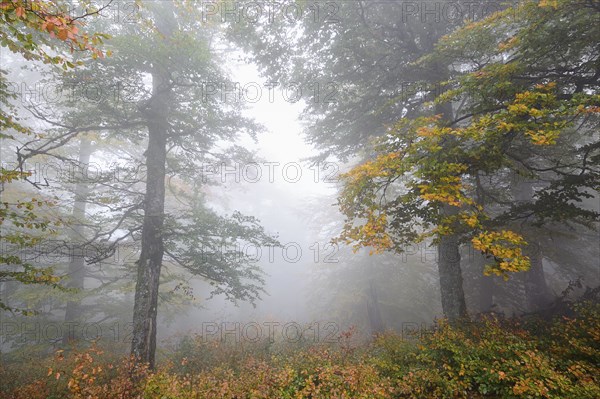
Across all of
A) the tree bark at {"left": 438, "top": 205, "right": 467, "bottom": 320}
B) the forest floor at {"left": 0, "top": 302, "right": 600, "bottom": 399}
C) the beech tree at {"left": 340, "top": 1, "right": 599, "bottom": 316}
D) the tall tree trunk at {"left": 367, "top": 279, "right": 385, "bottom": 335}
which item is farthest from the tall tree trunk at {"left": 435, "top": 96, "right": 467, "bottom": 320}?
the tall tree trunk at {"left": 367, "top": 279, "right": 385, "bottom": 335}

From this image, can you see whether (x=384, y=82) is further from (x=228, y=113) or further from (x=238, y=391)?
(x=238, y=391)

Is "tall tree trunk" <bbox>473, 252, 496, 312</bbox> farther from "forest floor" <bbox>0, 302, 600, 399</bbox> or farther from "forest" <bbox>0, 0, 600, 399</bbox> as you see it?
"forest floor" <bbox>0, 302, 600, 399</bbox>

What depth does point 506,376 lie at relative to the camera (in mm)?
4492

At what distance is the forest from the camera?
5.14 metres

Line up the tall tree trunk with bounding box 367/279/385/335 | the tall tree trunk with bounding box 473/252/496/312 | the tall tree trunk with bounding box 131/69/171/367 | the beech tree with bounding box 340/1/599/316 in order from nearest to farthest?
the beech tree with bounding box 340/1/599/316 < the tall tree trunk with bounding box 131/69/171/367 < the tall tree trunk with bounding box 473/252/496/312 < the tall tree trunk with bounding box 367/279/385/335

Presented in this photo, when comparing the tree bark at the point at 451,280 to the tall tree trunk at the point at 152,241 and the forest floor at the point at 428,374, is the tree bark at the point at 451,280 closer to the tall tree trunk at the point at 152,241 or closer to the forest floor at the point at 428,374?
the forest floor at the point at 428,374

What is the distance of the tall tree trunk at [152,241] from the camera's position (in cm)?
852

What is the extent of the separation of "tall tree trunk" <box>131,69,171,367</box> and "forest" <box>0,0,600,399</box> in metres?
0.06

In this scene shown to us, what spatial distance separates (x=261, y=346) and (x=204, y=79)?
9718 mm

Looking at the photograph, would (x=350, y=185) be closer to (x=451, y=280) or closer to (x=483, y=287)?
(x=451, y=280)

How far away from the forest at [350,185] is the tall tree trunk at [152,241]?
6cm

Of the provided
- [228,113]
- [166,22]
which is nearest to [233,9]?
[228,113]

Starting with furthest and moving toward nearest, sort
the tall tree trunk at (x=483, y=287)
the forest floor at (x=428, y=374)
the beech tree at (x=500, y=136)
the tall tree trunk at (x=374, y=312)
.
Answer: the tall tree trunk at (x=374, y=312) < the tall tree trunk at (x=483, y=287) < the beech tree at (x=500, y=136) < the forest floor at (x=428, y=374)

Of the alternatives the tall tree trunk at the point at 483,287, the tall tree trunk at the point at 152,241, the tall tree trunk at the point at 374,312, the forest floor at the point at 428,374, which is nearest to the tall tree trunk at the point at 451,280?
the forest floor at the point at 428,374
